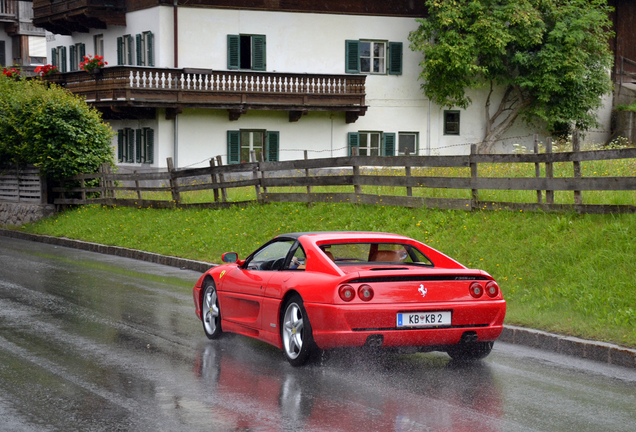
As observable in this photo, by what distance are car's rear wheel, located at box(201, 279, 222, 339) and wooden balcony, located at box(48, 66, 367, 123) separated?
24.9 metres

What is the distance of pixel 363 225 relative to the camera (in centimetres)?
1681

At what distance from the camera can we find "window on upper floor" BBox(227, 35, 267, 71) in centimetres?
3631

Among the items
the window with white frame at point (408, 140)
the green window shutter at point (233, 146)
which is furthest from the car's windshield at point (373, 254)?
the window with white frame at point (408, 140)

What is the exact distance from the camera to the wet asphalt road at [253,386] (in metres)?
5.93

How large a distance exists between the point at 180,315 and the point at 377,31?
2857 cm

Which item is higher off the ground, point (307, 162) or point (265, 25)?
point (265, 25)

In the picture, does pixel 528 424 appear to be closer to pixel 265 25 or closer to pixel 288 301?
pixel 288 301

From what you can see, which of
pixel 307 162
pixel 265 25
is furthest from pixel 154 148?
pixel 307 162

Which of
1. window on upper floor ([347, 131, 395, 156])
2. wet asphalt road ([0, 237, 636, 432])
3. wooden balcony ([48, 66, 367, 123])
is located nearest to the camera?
wet asphalt road ([0, 237, 636, 432])

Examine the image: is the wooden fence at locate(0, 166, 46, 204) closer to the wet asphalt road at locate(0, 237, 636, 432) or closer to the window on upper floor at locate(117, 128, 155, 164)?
the window on upper floor at locate(117, 128, 155, 164)

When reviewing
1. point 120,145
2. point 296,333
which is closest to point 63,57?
point 120,145

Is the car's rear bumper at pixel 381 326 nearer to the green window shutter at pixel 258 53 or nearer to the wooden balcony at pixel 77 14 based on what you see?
the green window shutter at pixel 258 53

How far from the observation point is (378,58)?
3788 centimetres

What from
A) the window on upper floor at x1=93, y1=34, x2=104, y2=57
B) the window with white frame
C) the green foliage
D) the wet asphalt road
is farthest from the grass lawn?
the window on upper floor at x1=93, y1=34, x2=104, y2=57
